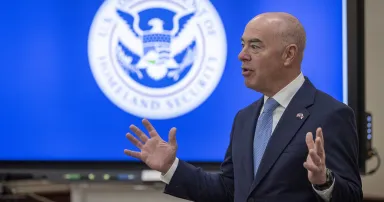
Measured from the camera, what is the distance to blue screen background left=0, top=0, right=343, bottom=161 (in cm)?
345

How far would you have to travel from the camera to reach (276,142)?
1.92 meters

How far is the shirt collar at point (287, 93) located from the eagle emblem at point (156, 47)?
1.44m

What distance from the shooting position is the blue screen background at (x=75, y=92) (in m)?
3.45

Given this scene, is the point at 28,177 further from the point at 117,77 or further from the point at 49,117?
the point at 117,77

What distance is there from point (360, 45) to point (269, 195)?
1.71 metres

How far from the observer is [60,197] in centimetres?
381

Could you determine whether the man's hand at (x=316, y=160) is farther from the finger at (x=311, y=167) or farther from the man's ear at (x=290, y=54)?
the man's ear at (x=290, y=54)

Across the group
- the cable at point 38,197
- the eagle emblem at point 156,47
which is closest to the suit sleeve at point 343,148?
the eagle emblem at point 156,47

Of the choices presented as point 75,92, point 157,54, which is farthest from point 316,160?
point 75,92

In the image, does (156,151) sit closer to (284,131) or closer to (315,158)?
(284,131)

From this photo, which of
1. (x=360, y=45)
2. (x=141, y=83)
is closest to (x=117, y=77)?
(x=141, y=83)

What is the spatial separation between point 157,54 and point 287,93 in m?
1.53

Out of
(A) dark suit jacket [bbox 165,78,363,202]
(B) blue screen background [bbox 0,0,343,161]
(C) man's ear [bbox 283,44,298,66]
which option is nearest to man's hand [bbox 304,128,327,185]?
(A) dark suit jacket [bbox 165,78,363,202]

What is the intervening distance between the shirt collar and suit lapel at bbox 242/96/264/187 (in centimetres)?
12
